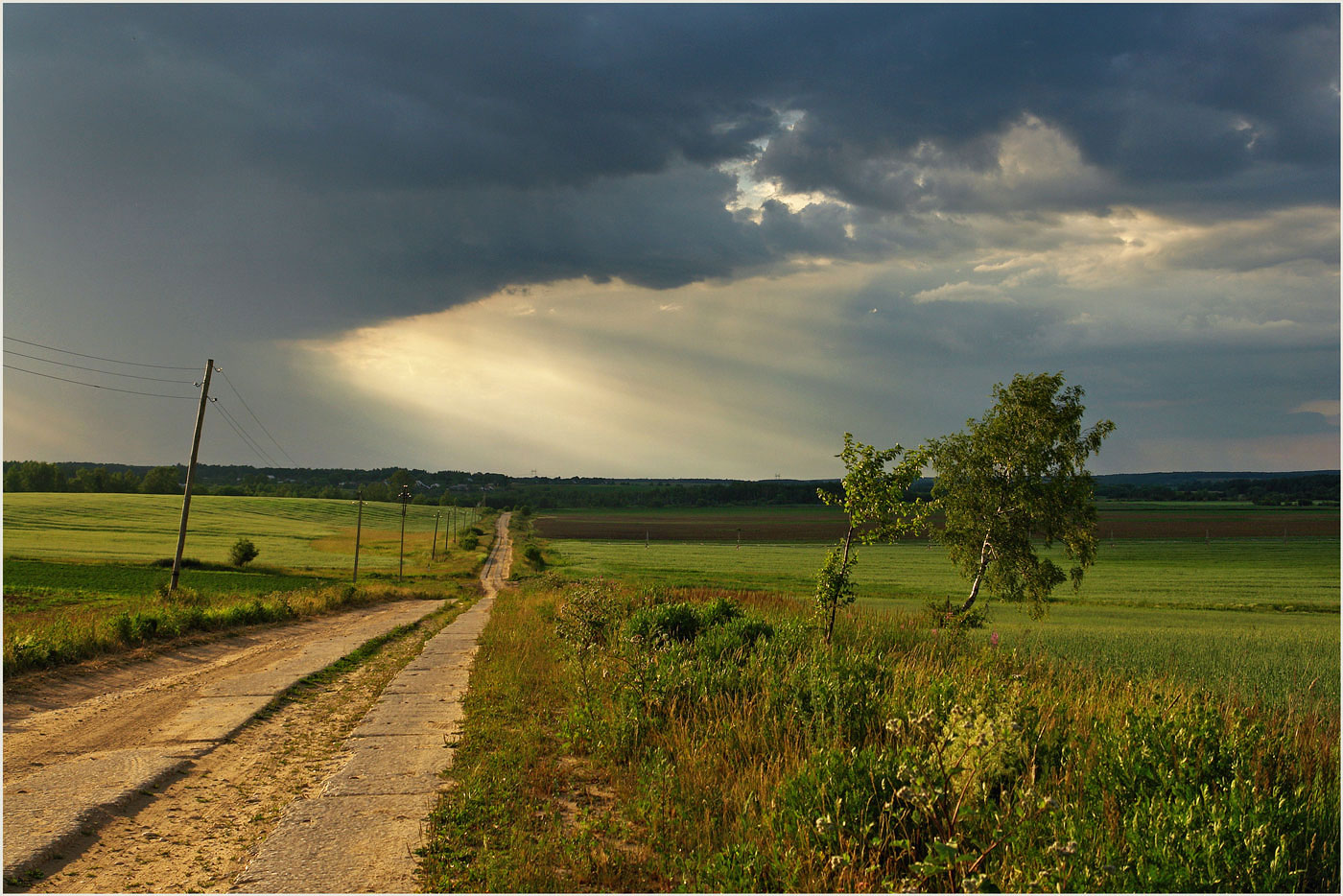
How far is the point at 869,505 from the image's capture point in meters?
14.4

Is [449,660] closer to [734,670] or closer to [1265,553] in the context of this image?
[734,670]

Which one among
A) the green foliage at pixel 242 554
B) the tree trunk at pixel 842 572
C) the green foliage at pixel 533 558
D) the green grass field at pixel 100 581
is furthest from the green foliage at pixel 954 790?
the green foliage at pixel 533 558

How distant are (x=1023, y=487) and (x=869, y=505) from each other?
11274 mm

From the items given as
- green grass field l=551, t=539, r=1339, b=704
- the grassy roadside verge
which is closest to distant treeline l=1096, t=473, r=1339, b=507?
green grass field l=551, t=539, r=1339, b=704

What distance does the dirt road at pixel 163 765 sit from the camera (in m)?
5.44

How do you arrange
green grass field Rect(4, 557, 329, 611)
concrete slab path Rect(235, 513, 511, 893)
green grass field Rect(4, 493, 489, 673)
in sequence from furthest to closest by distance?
green grass field Rect(4, 557, 329, 611), green grass field Rect(4, 493, 489, 673), concrete slab path Rect(235, 513, 511, 893)

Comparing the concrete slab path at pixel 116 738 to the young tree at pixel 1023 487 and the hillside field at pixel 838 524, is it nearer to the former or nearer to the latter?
the young tree at pixel 1023 487

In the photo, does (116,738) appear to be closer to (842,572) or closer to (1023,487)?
(842,572)

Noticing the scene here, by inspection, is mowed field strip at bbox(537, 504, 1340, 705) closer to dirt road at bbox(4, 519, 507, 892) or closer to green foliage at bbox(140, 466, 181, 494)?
dirt road at bbox(4, 519, 507, 892)

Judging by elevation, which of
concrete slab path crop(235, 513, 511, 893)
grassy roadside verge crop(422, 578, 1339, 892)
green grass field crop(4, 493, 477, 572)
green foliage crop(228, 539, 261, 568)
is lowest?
green grass field crop(4, 493, 477, 572)

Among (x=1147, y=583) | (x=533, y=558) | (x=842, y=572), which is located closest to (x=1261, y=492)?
(x=1147, y=583)

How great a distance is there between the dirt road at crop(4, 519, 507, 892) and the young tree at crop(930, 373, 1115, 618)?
18103 millimetres

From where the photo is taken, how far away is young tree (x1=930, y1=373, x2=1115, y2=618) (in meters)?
23.1

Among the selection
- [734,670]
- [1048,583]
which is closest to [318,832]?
[734,670]
